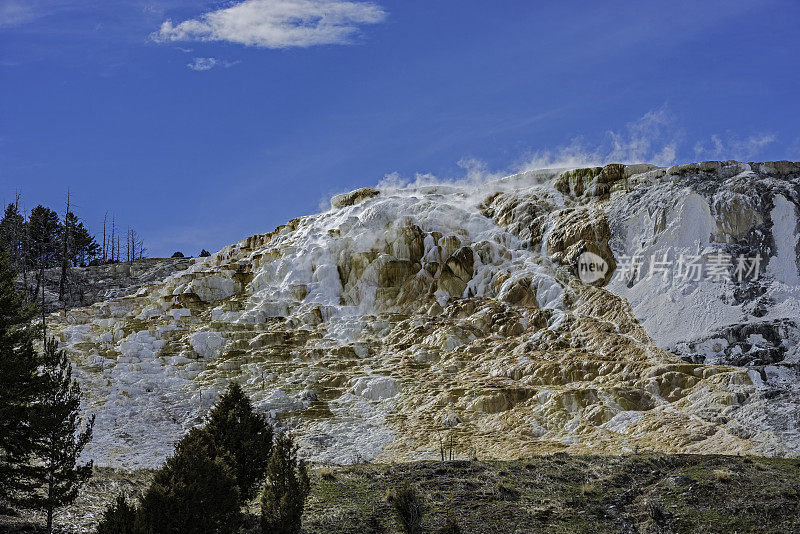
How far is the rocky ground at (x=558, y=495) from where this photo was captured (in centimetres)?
2016

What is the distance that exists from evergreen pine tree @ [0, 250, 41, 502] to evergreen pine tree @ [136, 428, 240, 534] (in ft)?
18.4

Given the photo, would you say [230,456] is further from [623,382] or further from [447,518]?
[623,382]

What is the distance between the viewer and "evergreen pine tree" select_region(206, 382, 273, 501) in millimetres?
21062

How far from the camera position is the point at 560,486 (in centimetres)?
2373

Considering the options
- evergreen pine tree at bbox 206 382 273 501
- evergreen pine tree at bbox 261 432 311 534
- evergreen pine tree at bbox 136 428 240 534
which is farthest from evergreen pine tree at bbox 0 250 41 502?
evergreen pine tree at bbox 261 432 311 534

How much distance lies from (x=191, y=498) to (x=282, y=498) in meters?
A: 2.57

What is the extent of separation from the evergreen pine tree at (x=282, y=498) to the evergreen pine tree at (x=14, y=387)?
6.78m

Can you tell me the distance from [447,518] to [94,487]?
11849 mm

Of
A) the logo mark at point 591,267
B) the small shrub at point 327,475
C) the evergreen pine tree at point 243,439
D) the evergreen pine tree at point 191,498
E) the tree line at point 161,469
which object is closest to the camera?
the evergreen pine tree at point 191,498

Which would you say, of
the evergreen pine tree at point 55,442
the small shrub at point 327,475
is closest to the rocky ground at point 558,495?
the small shrub at point 327,475

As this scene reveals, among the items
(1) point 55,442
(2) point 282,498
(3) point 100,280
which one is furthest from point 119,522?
(3) point 100,280

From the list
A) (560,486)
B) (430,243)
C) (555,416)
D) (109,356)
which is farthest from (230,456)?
(430,243)

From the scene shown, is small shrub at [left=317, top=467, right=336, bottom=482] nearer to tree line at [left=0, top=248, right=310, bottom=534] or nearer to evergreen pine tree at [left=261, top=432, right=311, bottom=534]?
tree line at [left=0, top=248, right=310, bottom=534]

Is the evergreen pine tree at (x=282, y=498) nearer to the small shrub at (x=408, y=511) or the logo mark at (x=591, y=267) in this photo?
the small shrub at (x=408, y=511)
